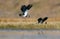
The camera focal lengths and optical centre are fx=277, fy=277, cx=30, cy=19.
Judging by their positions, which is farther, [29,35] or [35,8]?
[35,8]

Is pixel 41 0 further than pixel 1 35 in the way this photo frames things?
Yes

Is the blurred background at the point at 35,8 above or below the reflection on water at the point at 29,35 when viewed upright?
above

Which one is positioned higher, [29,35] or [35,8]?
[35,8]

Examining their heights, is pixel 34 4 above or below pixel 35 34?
above

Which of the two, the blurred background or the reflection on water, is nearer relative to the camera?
the reflection on water

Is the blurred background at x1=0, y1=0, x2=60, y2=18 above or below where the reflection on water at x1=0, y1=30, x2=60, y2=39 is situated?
above

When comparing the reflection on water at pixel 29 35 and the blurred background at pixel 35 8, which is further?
the blurred background at pixel 35 8

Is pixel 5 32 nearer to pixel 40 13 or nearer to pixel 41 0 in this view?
pixel 40 13

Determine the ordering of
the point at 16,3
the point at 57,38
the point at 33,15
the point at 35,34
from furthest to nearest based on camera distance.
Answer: the point at 16,3 < the point at 33,15 < the point at 35,34 < the point at 57,38

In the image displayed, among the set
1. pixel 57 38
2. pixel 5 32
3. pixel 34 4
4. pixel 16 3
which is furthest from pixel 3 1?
pixel 57 38

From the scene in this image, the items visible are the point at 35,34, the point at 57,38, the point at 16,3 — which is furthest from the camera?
the point at 16,3
